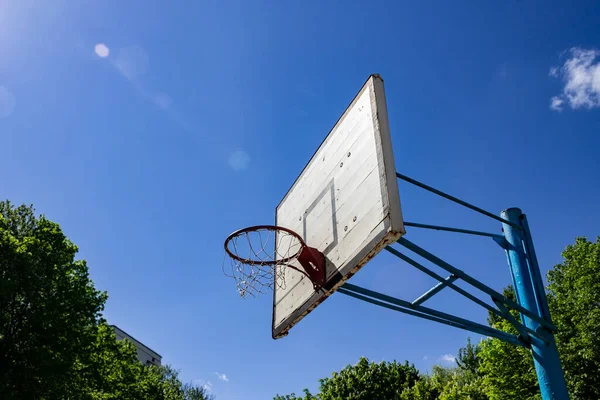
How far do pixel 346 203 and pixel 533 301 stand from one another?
3.26 metres

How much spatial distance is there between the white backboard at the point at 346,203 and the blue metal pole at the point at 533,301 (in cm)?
299

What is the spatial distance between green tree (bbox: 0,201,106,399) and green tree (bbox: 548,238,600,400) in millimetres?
16458

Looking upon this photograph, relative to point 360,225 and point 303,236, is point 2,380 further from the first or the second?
point 360,225

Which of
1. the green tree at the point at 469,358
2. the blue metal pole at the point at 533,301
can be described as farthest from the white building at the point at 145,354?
the blue metal pole at the point at 533,301

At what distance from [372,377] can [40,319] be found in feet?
47.1

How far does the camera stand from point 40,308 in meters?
15.8

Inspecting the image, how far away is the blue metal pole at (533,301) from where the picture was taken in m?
5.83

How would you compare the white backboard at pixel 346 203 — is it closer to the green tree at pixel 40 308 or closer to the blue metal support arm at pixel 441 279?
the blue metal support arm at pixel 441 279

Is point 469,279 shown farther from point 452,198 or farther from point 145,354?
point 145,354

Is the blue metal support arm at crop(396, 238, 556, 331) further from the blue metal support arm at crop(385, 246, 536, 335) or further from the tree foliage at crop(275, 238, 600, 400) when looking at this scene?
the tree foliage at crop(275, 238, 600, 400)

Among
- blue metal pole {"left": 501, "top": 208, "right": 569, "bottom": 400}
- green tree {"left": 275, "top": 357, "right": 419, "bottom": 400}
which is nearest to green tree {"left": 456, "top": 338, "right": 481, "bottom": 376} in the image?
green tree {"left": 275, "top": 357, "right": 419, "bottom": 400}

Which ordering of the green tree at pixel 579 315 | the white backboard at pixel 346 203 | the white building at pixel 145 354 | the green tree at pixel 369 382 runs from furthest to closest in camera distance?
the white building at pixel 145 354
the green tree at pixel 369 382
the green tree at pixel 579 315
the white backboard at pixel 346 203

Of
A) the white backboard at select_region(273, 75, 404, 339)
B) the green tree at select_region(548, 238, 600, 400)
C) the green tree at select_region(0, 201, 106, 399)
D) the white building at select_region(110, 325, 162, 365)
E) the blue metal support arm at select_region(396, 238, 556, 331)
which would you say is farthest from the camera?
the white building at select_region(110, 325, 162, 365)

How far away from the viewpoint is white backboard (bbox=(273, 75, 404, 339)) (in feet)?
15.0
